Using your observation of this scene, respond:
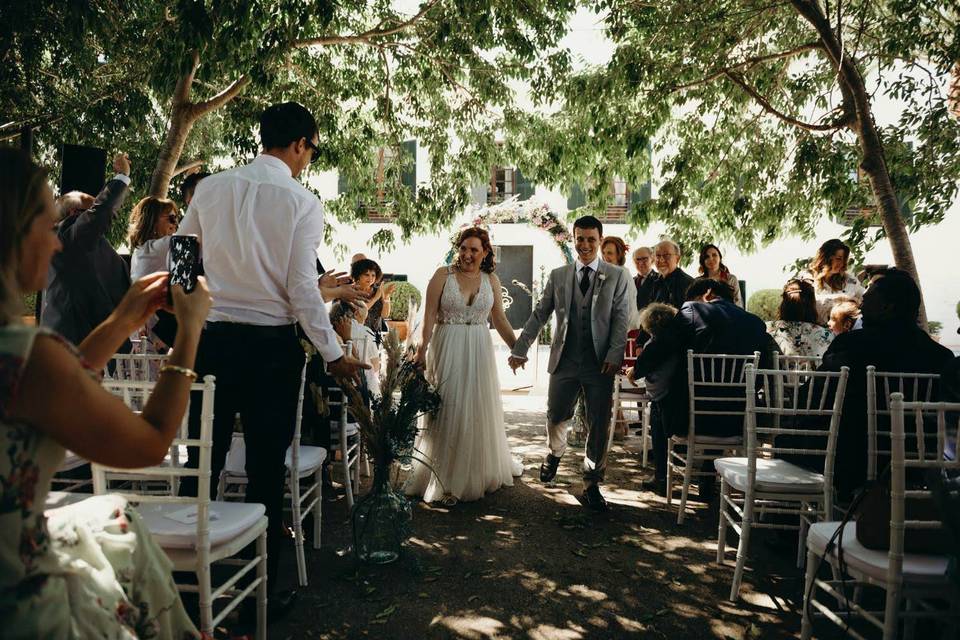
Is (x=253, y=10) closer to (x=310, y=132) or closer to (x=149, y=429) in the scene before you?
(x=310, y=132)

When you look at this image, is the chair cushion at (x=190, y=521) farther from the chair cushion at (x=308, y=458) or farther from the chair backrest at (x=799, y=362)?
the chair backrest at (x=799, y=362)

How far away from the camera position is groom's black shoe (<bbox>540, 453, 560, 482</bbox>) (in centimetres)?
515

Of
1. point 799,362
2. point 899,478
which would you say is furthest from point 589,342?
point 899,478

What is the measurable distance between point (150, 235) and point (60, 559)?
11.3 feet

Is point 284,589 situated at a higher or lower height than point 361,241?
lower

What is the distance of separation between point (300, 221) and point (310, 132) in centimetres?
44

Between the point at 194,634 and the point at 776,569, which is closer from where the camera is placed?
the point at 194,634

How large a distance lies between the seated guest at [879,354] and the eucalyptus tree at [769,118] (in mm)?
2078

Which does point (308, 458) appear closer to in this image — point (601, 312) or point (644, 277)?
point (601, 312)

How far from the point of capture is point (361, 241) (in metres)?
20.5

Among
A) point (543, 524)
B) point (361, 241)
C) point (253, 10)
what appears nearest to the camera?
point (543, 524)

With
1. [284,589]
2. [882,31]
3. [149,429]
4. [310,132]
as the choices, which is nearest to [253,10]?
[310,132]

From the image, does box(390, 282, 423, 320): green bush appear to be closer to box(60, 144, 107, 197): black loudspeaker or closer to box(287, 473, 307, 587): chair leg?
box(60, 144, 107, 197): black loudspeaker

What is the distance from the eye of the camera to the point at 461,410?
15.9ft
